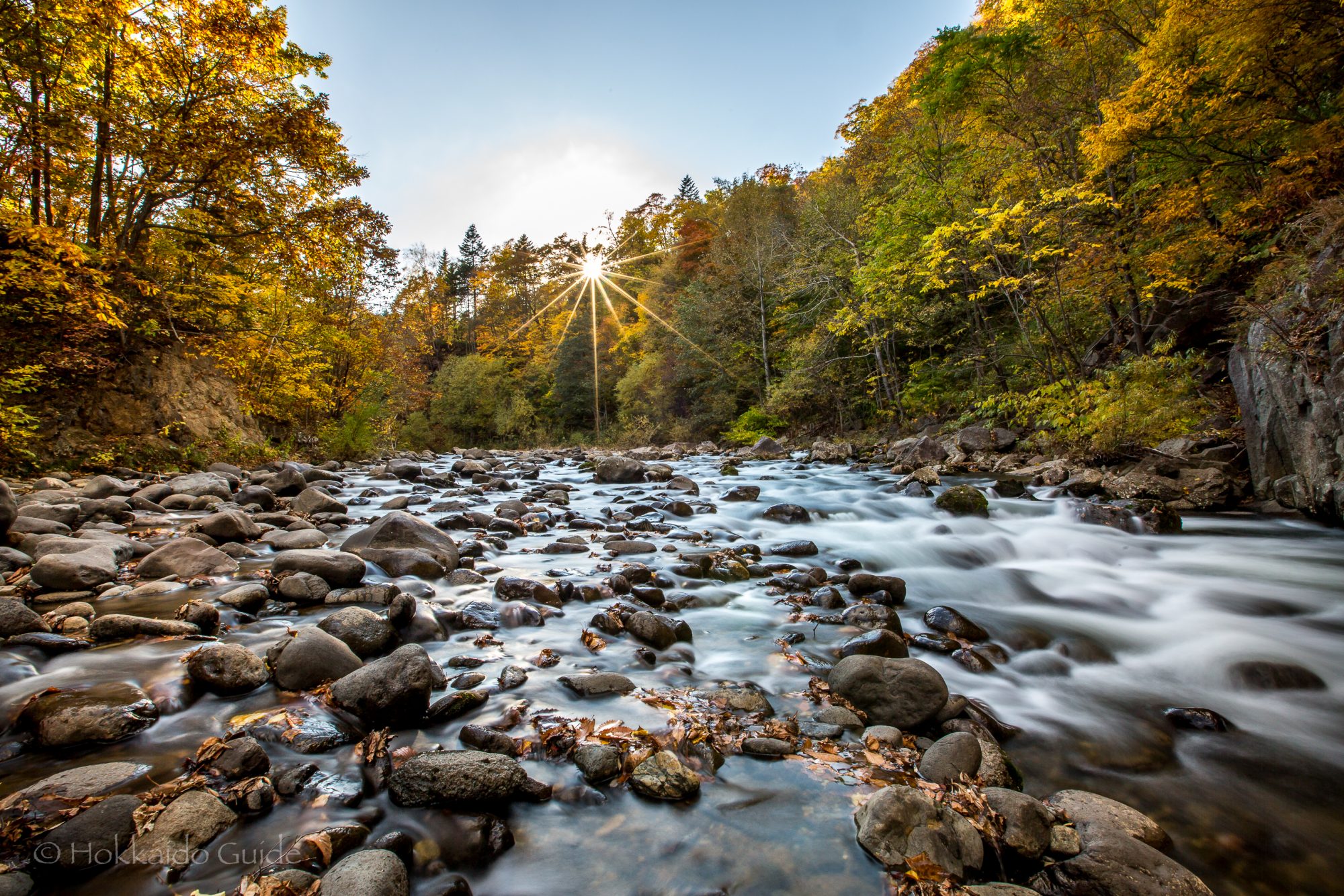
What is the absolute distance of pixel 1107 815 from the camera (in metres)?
2.16

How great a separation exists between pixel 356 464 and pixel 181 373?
211 inches

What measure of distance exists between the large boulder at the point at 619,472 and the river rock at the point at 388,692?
32.8 feet

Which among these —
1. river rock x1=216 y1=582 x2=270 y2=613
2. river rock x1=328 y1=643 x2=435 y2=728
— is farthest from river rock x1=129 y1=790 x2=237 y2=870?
river rock x1=216 y1=582 x2=270 y2=613

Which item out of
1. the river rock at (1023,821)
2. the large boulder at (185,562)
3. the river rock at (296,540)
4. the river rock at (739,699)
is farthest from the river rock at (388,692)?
the river rock at (296,540)

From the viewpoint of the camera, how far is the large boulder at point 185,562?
4324 millimetres

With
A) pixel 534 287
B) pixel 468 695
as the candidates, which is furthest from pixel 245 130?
pixel 534 287

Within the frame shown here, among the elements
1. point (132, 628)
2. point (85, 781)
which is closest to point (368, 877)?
point (85, 781)

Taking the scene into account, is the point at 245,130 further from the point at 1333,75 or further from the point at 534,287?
the point at 534,287

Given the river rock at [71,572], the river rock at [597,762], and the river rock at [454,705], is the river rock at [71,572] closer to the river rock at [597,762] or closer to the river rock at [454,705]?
the river rock at [454,705]

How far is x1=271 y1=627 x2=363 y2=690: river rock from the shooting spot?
287cm

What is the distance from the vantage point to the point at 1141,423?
886 centimetres

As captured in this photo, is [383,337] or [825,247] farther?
[383,337]

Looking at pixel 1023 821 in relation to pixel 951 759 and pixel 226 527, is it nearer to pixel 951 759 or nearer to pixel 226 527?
pixel 951 759

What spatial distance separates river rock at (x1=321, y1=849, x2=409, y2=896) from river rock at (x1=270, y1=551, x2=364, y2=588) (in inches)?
125
